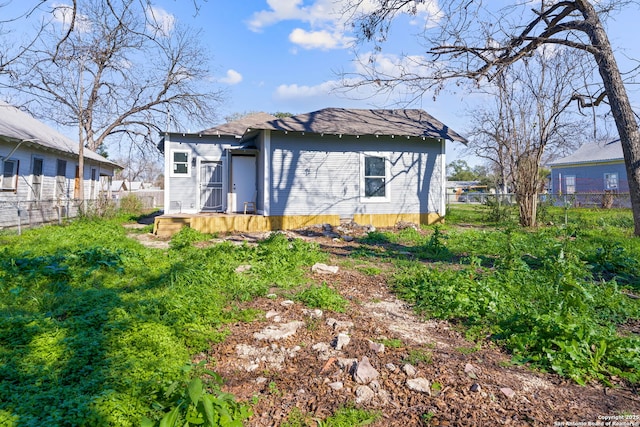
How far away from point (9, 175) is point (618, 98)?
60.2 feet

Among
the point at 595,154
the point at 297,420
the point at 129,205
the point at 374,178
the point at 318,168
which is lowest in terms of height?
the point at 297,420

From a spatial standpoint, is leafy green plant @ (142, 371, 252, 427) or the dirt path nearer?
leafy green plant @ (142, 371, 252, 427)

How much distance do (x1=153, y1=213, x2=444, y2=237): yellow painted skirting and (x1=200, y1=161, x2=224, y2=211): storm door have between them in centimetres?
271

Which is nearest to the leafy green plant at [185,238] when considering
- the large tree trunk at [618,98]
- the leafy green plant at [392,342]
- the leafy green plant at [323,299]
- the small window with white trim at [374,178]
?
the leafy green plant at [323,299]

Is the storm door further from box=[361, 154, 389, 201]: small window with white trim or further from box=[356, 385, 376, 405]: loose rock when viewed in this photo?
box=[356, 385, 376, 405]: loose rock

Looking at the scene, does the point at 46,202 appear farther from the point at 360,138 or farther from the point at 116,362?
the point at 116,362

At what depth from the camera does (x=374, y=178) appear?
43.8 ft

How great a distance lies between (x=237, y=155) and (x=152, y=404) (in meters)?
→ 12.3

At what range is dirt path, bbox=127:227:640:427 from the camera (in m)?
2.54

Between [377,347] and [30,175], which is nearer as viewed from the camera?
[377,347]

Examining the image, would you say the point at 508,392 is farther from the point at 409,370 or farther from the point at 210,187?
the point at 210,187

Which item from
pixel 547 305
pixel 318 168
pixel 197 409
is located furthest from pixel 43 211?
pixel 547 305

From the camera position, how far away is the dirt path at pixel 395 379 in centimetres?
254

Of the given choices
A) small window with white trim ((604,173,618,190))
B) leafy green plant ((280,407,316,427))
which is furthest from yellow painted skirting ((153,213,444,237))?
small window with white trim ((604,173,618,190))
